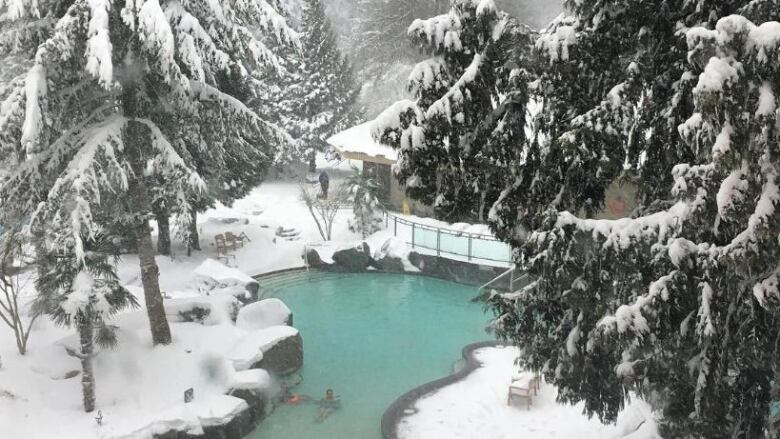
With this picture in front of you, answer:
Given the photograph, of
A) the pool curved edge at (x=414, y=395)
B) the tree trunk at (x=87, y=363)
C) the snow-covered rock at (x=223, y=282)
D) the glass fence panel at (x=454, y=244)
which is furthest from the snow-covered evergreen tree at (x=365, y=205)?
the tree trunk at (x=87, y=363)

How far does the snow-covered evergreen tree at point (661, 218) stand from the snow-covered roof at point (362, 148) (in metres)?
16.2

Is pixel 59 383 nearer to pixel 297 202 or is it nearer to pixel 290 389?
pixel 290 389

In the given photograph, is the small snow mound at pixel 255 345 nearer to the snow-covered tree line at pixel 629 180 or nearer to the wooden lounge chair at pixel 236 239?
the snow-covered tree line at pixel 629 180

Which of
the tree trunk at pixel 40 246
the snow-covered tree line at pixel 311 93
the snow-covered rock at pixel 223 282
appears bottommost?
the snow-covered rock at pixel 223 282

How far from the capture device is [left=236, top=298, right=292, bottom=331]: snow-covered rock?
1409 cm

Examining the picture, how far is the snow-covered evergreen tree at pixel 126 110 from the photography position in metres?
9.58

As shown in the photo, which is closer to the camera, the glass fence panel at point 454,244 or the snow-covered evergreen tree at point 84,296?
the snow-covered evergreen tree at point 84,296

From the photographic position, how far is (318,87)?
3225 cm

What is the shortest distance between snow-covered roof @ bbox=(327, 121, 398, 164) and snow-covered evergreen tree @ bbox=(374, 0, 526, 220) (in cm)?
1567

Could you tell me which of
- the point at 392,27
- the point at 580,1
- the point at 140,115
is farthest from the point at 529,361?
the point at 392,27

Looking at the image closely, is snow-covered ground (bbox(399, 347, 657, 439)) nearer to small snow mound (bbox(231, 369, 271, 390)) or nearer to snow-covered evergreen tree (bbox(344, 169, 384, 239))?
small snow mound (bbox(231, 369, 271, 390))

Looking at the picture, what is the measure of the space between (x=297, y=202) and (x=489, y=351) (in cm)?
1618

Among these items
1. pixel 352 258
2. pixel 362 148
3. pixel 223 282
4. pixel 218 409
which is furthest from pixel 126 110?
pixel 362 148

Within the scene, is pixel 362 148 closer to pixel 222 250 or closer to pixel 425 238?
pixel 425 238
